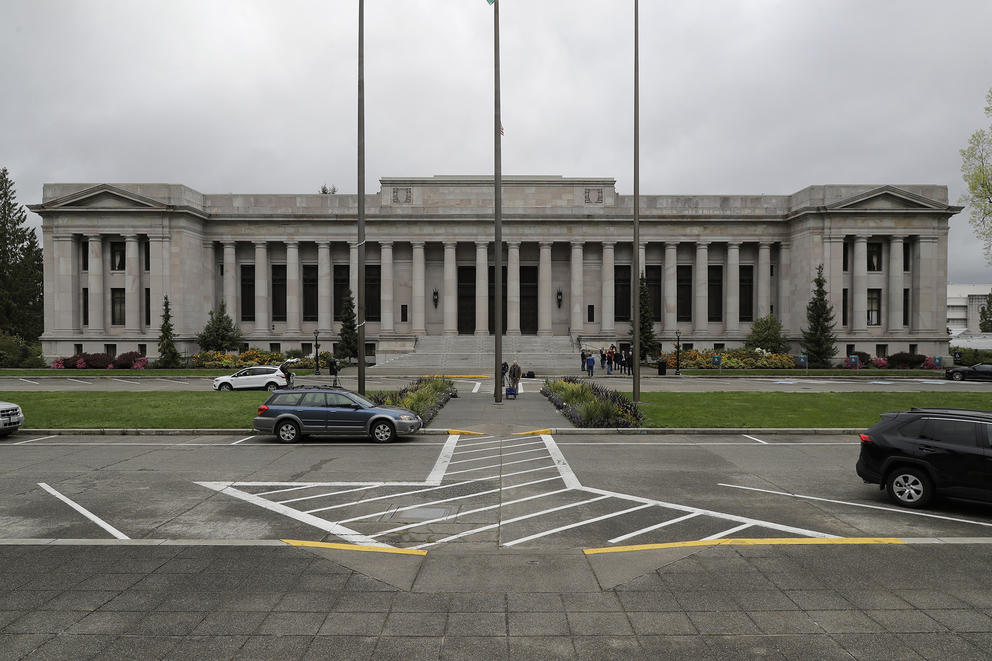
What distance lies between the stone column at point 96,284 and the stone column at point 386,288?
2460 cm

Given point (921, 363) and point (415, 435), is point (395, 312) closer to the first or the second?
point (415, 435)

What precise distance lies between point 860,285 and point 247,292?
191ft

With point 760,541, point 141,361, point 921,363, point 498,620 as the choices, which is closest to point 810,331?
point 921,363

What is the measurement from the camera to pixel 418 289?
187 feet

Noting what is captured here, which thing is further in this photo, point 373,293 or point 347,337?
point 373,293

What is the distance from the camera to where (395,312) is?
194 ft

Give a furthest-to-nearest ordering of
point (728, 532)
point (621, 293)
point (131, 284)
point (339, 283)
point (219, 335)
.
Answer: point (621, 293) < point (339, 283) < point (131, 284) < point (219, 335) < point (728, 532)

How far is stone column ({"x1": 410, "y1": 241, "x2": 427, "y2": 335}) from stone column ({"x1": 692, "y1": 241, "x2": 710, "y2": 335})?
87.6 ft

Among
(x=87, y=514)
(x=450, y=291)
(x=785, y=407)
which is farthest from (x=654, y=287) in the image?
(x=87, y=514)

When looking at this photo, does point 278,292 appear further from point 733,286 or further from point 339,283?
point 733,286

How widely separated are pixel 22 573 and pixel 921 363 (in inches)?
2377

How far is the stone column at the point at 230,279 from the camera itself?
186 ft

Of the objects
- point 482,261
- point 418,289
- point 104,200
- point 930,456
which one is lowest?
point 930,456

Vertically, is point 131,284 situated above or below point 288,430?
above
